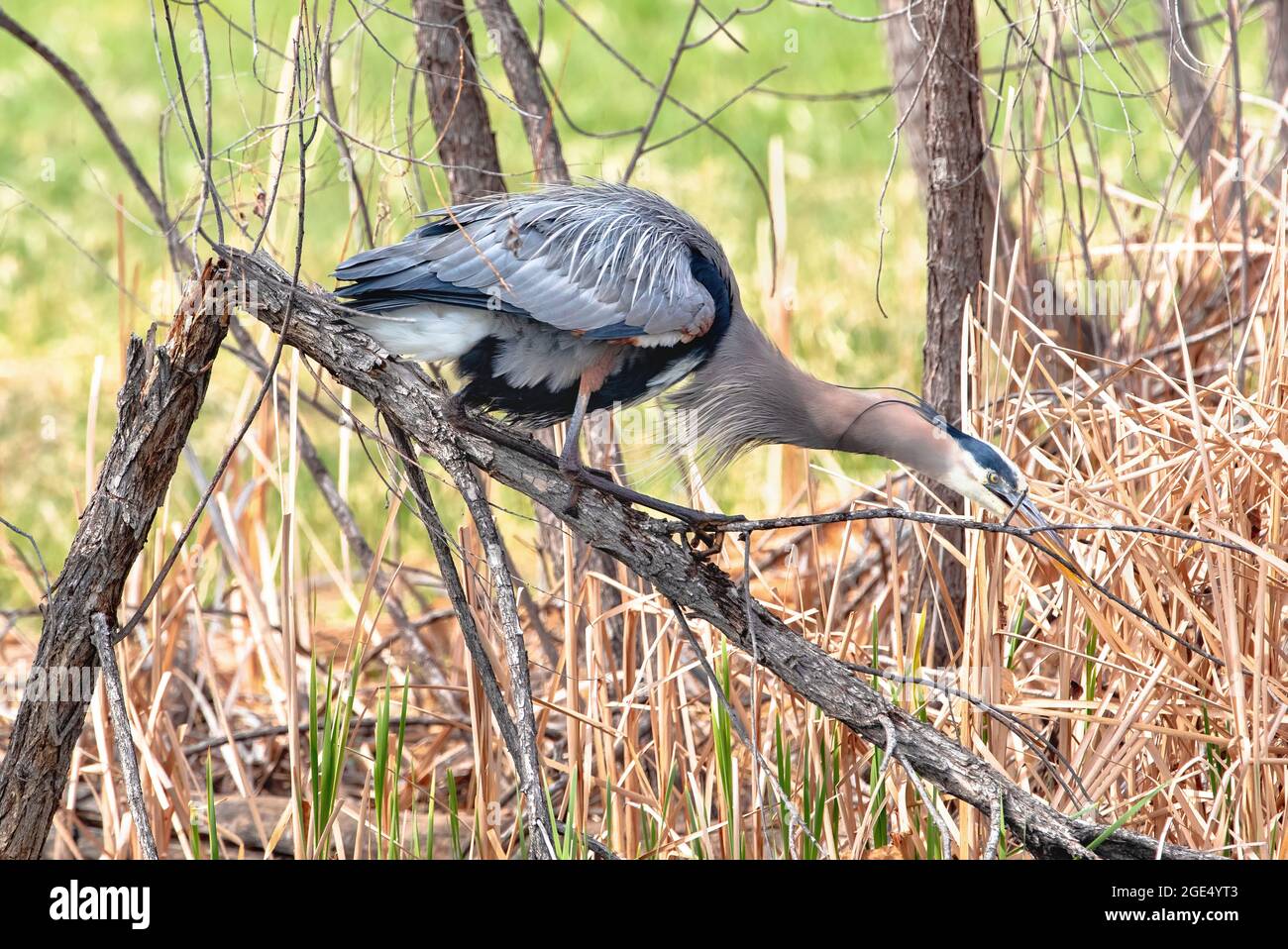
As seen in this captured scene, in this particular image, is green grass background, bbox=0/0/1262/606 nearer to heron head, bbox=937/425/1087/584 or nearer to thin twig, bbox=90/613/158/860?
heron head, bbox=937/425/1087/584

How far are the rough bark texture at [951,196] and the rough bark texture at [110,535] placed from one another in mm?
1368

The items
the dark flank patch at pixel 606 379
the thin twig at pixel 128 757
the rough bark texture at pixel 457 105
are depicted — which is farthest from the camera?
the rough bark texture at pixel 457 105

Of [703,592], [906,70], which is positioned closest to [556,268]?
[703,592]

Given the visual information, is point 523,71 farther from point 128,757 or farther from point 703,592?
point 128,757

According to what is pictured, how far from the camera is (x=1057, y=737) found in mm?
2500

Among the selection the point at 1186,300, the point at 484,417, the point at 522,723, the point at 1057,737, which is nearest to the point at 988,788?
the point at 522,723

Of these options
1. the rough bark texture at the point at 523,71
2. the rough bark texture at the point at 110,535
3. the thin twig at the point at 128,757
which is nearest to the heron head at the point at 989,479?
the rough bark texture at the point at 523,71

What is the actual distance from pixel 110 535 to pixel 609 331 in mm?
782

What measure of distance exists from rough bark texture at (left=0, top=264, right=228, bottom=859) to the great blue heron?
0.27 metres

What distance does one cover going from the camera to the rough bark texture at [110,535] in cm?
184

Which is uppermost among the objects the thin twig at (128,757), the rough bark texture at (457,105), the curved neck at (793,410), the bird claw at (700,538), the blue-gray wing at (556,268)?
the rough bark texture at (457,105)

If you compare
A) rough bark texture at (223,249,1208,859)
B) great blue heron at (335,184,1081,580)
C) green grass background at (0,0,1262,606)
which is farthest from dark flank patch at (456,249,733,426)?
green grass background at (0,0,1262,606)

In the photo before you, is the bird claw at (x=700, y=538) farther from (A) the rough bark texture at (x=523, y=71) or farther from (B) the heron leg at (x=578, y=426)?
(A) the rough bark texture at (x=523, y=71)
